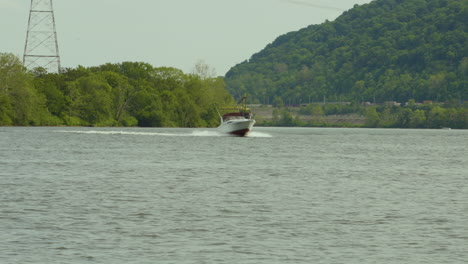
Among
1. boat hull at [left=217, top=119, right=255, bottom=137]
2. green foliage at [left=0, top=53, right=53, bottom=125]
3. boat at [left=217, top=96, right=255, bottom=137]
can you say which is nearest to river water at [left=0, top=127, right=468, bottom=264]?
boat hull at [left=217, top=119, right=255, bottom=137]

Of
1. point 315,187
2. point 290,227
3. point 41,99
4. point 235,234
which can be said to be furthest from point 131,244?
point 41,99

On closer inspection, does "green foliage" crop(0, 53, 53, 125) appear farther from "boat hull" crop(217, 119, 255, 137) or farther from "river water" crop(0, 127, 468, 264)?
"river water" crop(0, 127, 468, 264)

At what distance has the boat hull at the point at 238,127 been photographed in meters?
149

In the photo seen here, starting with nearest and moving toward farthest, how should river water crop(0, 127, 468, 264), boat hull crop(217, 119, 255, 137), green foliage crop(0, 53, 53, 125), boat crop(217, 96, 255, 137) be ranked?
river water crop(0, 127, 468, 264) < boat hull crop(217, 119, 255, 137) < boat crop(217, 96, 255, 137) < green foliage crop(0, 53, 53, 125)

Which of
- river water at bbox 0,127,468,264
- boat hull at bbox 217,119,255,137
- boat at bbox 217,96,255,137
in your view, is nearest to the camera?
river water at bbox 0,127,468,264

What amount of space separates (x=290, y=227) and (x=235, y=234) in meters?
2.97

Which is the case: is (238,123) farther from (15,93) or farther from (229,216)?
(229,216)

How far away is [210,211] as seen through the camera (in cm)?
3581

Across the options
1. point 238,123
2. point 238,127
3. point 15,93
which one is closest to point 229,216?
point 238,123

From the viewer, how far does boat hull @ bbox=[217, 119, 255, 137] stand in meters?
149

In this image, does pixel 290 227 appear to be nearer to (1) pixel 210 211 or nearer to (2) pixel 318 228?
(2) pixel 318 228

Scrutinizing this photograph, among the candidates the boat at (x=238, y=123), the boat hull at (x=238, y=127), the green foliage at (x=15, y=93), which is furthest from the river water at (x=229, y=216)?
the green foliage at (x=15, y=93)

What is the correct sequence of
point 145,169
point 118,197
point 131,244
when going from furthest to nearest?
point 145,169 < point 118,197 < point 131,244

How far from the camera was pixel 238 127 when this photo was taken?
151625 mm
